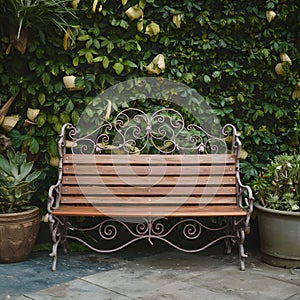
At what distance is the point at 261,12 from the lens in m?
4.32

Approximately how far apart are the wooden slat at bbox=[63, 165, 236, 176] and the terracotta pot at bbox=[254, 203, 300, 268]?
42cm

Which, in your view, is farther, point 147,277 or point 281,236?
point 281,236

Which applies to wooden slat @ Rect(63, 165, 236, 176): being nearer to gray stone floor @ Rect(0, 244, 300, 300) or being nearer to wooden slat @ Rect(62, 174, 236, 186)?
wooden slat @ Rect(62, 174, 236, 186)

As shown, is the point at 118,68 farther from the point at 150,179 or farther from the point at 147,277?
the point at 147,277

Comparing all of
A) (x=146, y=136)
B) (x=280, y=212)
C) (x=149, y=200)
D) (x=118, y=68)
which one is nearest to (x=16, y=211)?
(x=149, y=200)

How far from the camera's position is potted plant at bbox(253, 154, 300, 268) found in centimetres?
375

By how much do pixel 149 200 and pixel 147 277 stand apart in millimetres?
618

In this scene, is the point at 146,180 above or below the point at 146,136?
below

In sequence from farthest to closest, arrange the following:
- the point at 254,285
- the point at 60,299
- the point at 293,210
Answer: the point at 293,210 → the point at 254,285 → the point at 60,299

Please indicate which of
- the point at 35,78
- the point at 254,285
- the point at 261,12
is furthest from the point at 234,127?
the point at 35,78

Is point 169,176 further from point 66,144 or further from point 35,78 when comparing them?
point 35,78

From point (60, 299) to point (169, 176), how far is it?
1.33 m

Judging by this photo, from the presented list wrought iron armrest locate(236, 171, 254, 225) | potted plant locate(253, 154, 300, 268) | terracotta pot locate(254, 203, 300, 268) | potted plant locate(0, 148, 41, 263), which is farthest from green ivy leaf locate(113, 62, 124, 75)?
terracotta pot locate(254, 203, 300, 268)

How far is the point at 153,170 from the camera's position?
4.06m
